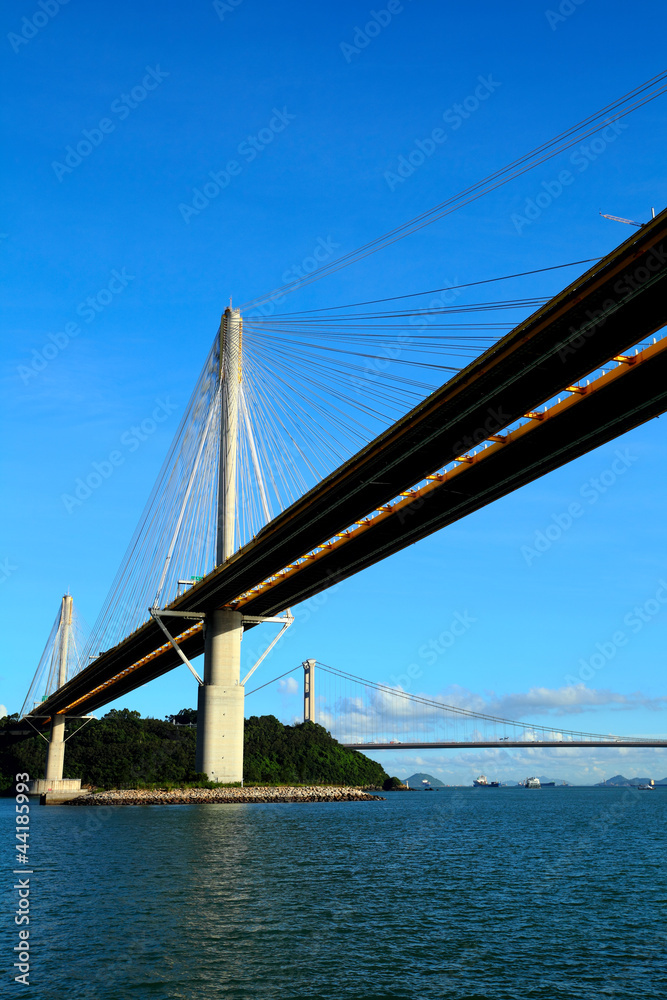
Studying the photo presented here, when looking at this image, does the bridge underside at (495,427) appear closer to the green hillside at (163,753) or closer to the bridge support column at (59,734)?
the bridge support column at (59,734)

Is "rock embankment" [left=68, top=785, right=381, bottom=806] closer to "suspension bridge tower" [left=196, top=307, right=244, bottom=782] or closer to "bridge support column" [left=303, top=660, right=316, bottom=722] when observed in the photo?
"suspension bridge tower" [left=196, top=307, right=244, bottom=782]

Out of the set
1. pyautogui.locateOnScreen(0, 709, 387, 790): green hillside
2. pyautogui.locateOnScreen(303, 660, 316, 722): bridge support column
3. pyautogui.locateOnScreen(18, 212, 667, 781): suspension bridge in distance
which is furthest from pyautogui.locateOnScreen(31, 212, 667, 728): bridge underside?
pyautogui.locateOnScreen(303, 660, 316, 722): bridge support column

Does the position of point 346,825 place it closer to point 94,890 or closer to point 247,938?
point 94,890

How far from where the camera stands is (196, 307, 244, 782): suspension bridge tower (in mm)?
50594

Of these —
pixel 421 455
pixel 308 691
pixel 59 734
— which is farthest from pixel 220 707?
pixel 308 691

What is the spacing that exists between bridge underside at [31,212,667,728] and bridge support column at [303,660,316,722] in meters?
107

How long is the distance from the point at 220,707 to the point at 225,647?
3.97 metres

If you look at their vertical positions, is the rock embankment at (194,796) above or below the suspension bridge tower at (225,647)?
below

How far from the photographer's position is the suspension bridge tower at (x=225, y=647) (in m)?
50.6

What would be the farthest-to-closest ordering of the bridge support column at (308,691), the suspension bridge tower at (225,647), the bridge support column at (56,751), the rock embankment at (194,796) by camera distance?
the bridge support column at (308,691) → the bridge support column at (56,751) → the rock embankment at (194,796) → the suspension bridge tower at (225,647)

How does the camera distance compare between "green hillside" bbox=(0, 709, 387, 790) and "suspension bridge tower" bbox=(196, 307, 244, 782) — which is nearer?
"suspension bridge tower" bbox=(196, 307, 244, 782)

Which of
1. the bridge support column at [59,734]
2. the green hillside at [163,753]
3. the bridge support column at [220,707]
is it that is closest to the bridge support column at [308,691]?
the green hillside at [163,753]

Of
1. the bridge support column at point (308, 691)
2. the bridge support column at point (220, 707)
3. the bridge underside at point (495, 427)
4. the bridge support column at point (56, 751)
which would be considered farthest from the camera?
the bridge support column at point (308, 691)

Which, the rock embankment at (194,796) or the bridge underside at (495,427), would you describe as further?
the rock embankment at (194,796)
